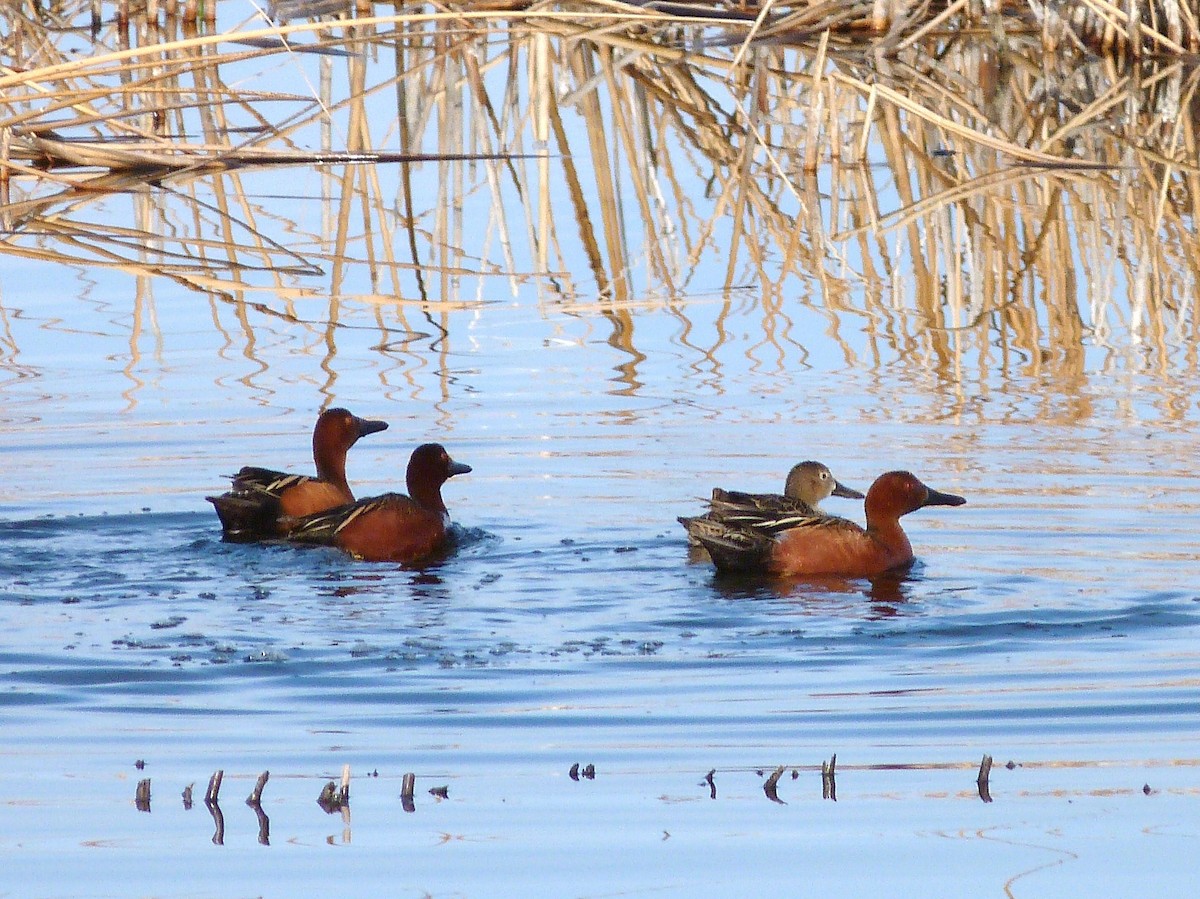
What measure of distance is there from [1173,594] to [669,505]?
2.30 meters

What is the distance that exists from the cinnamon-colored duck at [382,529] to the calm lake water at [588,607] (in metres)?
0.16

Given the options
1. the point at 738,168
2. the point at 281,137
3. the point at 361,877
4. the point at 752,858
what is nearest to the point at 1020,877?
the point at 752,858

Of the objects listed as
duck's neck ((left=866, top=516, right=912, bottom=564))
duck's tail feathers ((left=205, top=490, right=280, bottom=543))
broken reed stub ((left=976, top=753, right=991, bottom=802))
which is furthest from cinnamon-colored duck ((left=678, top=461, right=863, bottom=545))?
broken reed stub ((left=976, top=753, right=991, bottom=802))

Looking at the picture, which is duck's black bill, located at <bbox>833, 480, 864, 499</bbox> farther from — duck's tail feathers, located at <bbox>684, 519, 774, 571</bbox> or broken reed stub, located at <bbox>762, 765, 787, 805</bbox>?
broken reed stub, located at <bbox>762, 765, 787, 805</bbox>

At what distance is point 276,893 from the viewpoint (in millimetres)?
4207

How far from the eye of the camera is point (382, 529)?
814 cm

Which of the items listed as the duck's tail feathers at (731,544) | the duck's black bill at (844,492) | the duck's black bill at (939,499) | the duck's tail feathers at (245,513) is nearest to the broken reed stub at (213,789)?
the duck's tail feathers at (731,544)

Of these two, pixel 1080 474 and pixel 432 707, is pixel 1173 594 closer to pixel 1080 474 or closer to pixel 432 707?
pixel 1080 474

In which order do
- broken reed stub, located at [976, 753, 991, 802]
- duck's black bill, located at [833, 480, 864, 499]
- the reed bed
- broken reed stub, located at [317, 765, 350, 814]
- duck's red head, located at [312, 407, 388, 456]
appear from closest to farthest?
1. broken reed stub, located at [317, 765, 350, 814]
2. broken reed stub, located at [976, 753, 991, 802]
3. duck's black bill, located at [833, 480, 864, 499]
4. duck's red head, located at [312, 407, 388, 456]
5. the reed bed

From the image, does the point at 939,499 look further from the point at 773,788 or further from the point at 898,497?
the point at 773,788

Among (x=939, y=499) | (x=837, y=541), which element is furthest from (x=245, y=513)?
(x=939, y=499)

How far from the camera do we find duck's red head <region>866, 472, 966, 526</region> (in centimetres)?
784

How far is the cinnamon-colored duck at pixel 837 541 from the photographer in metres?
7.77

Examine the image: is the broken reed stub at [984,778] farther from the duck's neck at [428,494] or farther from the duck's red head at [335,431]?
the duck's red head at [335,431]
